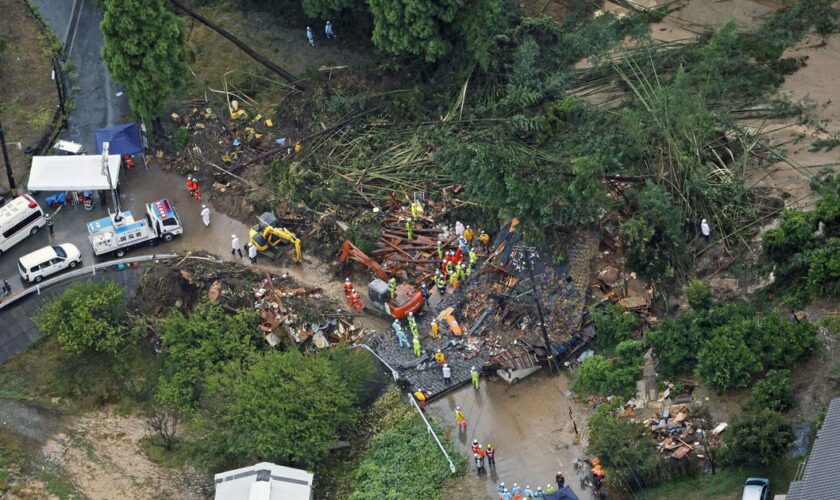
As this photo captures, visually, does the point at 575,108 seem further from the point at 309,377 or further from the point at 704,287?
the point at 309,377

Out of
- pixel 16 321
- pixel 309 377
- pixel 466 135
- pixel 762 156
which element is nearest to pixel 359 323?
pixel 309 377

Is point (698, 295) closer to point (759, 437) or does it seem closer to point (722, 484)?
point (759, 437)

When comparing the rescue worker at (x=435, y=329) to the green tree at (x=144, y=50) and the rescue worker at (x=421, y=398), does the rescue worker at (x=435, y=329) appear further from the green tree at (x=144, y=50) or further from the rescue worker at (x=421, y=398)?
the green tree at (x=144, y=50)

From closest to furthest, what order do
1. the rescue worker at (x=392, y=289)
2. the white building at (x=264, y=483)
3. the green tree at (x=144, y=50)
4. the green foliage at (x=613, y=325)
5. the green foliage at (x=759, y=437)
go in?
the green foliage at (x=759, y=437)
the white building at (x=264, y=483)
the green foliage at (x=613, y=325)
the rescue worker at (x=392, y=289)
the green tree at (x=144, y=50)

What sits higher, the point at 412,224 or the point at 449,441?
the point at 412,224

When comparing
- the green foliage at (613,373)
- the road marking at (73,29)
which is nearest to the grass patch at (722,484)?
the green foliage at (613,373)

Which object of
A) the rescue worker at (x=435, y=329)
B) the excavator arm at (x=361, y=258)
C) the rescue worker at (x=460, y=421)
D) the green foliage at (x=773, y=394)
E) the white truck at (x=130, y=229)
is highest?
the white truck at (x=130, y=229)

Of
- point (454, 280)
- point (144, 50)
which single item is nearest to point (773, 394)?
point (454, 280)
